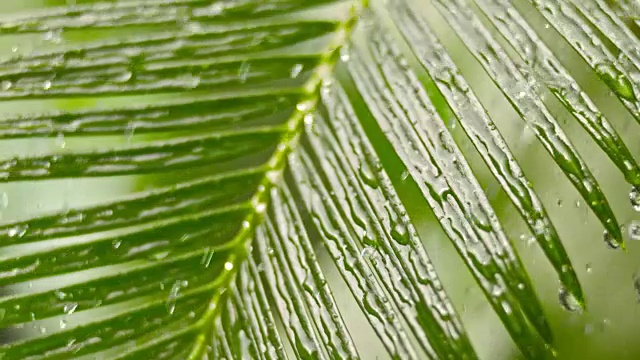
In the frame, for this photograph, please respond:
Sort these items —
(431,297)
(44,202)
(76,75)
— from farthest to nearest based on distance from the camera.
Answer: (44,202) < (76,75) < (431,297)

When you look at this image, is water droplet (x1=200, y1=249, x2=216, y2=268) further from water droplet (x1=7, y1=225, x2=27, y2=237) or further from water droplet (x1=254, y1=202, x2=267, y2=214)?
water droplet (x1=7, y1=225, x2=27, y2=237)

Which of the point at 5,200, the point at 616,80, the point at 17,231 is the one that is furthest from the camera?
the point at 5,200

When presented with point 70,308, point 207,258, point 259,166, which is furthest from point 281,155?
point 70,308

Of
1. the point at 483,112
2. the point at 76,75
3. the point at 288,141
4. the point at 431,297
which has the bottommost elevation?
the point at 431,297

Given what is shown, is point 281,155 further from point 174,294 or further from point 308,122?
point 174,294

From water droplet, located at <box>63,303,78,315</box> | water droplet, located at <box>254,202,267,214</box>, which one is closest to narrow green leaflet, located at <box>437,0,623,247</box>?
water droplet, located at <box>254,202,267,214</box>

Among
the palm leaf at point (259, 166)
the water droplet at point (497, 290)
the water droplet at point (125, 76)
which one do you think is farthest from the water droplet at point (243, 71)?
the water droplet at point (497, 290)

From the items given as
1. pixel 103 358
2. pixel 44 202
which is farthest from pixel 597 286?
pixel 44 202

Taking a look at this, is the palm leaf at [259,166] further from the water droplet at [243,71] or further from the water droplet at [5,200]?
the water droplet at [5,200]

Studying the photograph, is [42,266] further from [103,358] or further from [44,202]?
[44,202]
